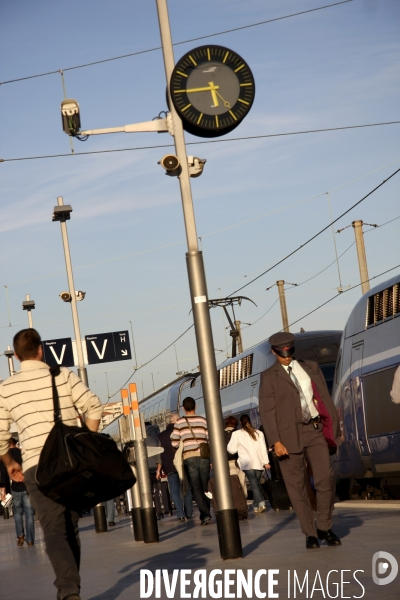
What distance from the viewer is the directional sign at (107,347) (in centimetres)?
2345

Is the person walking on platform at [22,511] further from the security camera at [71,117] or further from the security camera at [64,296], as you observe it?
the security camera at [64,296]

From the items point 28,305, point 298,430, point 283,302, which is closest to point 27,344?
point 298,430

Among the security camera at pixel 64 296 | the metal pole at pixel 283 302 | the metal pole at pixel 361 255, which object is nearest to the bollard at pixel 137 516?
the security camera at pixel 64 296

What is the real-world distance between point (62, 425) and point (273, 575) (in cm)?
194

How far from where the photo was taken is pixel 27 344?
24.2 feet

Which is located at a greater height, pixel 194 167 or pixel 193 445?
pixel 194 167

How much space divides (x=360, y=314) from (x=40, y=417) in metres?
12.7

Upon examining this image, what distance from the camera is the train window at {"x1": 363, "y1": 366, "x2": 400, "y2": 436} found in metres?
17.6

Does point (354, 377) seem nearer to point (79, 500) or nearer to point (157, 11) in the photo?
point (157, 11)

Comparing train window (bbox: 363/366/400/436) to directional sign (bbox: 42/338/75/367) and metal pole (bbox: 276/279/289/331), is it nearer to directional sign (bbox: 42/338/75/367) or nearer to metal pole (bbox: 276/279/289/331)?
directional sign (bbox: 42/338/75/367)

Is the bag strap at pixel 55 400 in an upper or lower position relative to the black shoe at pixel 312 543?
upper

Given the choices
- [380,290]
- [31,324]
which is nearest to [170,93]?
[380,290]

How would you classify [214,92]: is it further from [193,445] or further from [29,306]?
[29,306]

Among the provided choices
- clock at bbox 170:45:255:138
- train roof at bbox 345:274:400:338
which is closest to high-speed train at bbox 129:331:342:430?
train roof at bbox 345:274:400:338
